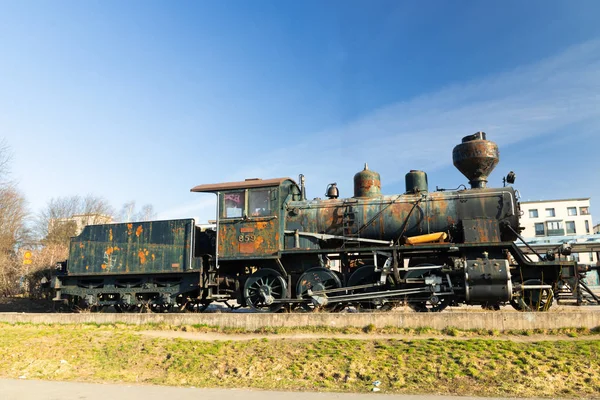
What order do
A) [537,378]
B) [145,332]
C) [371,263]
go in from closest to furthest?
[537,378], [145,332], [371,263]

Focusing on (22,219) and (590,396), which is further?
(22,219)

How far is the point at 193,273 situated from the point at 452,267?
647 centimetres

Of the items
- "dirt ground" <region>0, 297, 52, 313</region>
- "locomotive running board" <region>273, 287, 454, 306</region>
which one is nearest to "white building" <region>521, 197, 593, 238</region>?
"locomotive running board" <region>273, 287, 454, 306</region>

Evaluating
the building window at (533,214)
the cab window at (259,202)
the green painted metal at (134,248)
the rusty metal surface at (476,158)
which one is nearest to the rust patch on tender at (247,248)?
the cab window at (259,202)

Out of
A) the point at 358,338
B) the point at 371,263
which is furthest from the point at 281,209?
the point at 358,338

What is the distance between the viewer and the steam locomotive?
31.4ft

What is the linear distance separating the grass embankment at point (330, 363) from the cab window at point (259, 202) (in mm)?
3488

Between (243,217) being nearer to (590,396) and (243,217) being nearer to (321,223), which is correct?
(321,223)

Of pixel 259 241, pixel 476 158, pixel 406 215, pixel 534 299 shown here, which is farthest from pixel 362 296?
pixel 476 158

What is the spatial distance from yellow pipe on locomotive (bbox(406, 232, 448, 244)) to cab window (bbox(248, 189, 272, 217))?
3.57 m

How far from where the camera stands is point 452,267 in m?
9.65

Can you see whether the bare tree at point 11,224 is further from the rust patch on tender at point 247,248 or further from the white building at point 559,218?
the white building at point 559,218

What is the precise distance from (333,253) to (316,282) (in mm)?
820

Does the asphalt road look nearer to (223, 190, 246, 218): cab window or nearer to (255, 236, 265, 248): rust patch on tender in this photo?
(255, 236, 265, 248): rust patch on tender
